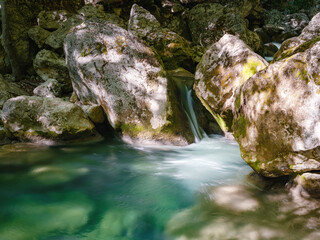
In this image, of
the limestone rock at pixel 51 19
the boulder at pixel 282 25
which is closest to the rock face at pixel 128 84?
the limestone rock at pixel 51 19

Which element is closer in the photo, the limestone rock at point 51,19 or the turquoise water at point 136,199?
the turquoise water at point 136,199

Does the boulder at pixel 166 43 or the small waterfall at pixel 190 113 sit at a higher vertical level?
the boulder at pixel 166 43

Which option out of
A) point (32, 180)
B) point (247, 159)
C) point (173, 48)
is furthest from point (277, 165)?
point (173, 48)

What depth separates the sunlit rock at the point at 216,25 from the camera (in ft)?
40.2

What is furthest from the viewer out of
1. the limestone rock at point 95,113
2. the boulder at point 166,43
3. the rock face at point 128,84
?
the boulder at point 166,43

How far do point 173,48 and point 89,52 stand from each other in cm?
392

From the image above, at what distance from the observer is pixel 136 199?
3123 mm

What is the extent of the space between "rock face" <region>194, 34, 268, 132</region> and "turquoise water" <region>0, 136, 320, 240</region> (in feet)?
3.30

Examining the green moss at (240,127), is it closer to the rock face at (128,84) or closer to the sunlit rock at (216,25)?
the rock face at (128,84)

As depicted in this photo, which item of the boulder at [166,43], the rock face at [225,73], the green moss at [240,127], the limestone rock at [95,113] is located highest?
the boulder at [166,43]

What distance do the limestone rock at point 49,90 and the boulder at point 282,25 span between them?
1549 cm

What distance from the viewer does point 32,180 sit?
364 cm

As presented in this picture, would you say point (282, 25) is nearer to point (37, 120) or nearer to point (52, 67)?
point (52, 67)

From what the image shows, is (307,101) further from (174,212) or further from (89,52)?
(89,52)
